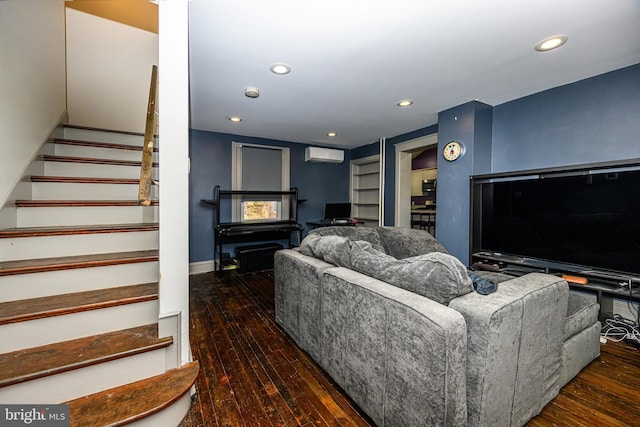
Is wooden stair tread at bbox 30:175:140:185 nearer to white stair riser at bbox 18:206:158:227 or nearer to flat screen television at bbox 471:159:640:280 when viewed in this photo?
white stair riser at bbox 18:206:158:227

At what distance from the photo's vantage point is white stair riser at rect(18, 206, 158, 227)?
6.31 ft

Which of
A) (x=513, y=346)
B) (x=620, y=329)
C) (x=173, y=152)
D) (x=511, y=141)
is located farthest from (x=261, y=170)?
(x=620, y=329)

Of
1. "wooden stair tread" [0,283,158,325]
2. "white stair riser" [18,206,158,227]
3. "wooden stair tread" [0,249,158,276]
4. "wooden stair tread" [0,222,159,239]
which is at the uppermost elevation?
"white stair riser" [18,206,158,227]

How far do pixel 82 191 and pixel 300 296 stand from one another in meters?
2.12

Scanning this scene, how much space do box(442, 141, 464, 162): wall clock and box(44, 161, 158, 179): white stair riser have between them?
3395 millimetres

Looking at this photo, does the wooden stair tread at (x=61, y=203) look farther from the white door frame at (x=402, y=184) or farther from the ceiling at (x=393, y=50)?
the white door frame at (x=402, y=184)

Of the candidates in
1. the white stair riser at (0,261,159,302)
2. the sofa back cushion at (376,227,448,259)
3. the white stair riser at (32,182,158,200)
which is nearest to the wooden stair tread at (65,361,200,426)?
the white stair riser at (0,261,159,302)

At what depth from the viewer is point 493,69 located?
2365 mm

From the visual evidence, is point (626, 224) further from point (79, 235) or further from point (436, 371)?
point (79, 235)

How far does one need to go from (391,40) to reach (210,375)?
273 cm

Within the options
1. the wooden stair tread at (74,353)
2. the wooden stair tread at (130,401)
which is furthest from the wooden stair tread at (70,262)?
the wooden stair tread at (130,401)

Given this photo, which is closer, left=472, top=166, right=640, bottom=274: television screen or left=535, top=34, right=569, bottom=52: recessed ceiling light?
left=535, top=34, right=569, bottom=52: recessed ceiling light

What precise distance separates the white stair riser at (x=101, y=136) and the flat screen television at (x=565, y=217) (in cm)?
409

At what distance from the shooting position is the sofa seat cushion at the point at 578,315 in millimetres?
1620
